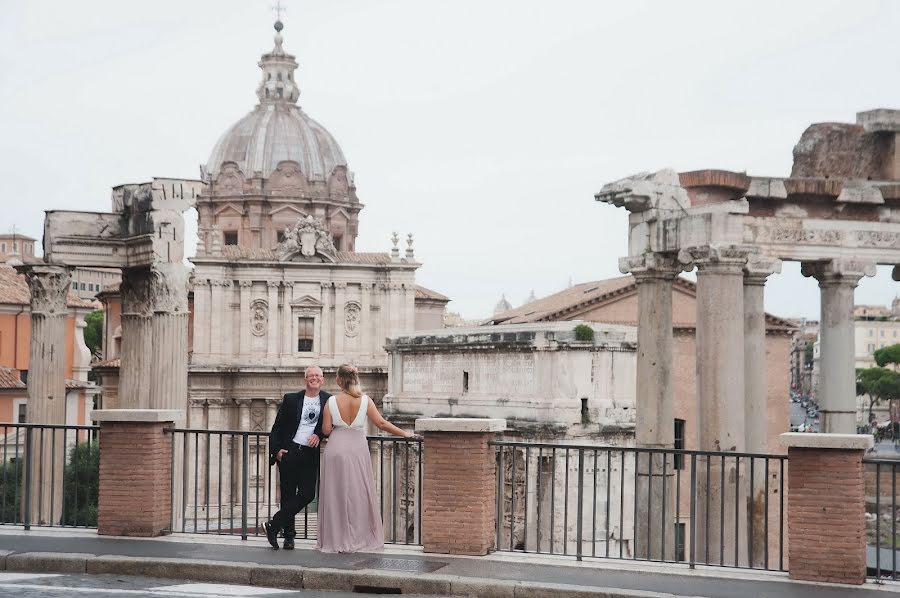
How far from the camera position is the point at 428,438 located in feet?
40.6

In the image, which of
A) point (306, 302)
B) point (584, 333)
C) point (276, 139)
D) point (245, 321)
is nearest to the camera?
point (584, 333)

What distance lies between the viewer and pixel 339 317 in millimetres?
63156

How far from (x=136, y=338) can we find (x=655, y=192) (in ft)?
31.6

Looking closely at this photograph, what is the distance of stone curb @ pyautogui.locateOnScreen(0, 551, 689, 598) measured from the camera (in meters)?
10.9

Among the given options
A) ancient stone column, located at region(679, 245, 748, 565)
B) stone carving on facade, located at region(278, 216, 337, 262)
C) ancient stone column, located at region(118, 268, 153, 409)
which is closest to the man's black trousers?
ancient stone column, located at region(679, 245, 748, 565)

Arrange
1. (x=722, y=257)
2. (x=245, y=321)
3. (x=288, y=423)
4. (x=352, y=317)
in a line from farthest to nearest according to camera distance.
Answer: (x=352, y=317), (x=245, y=321), (x=722, y=257), (x=288, y=423)

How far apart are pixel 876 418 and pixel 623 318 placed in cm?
9161

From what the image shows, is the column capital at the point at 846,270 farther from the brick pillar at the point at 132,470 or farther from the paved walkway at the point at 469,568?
the brick pillar at the point at 132,470

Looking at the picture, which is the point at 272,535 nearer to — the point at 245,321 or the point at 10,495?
the point at 10,495

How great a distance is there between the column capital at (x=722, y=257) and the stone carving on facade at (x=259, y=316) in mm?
45932

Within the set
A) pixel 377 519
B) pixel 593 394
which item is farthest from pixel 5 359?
pixel 377 519

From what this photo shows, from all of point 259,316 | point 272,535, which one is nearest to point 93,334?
point 259,316

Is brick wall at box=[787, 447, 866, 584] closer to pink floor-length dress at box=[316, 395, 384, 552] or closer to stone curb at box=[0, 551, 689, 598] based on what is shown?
stone curb at box=[0, 551, 689, 598]

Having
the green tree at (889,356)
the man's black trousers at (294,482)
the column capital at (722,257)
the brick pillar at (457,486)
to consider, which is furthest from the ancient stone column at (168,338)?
the green tree at (889,356)
